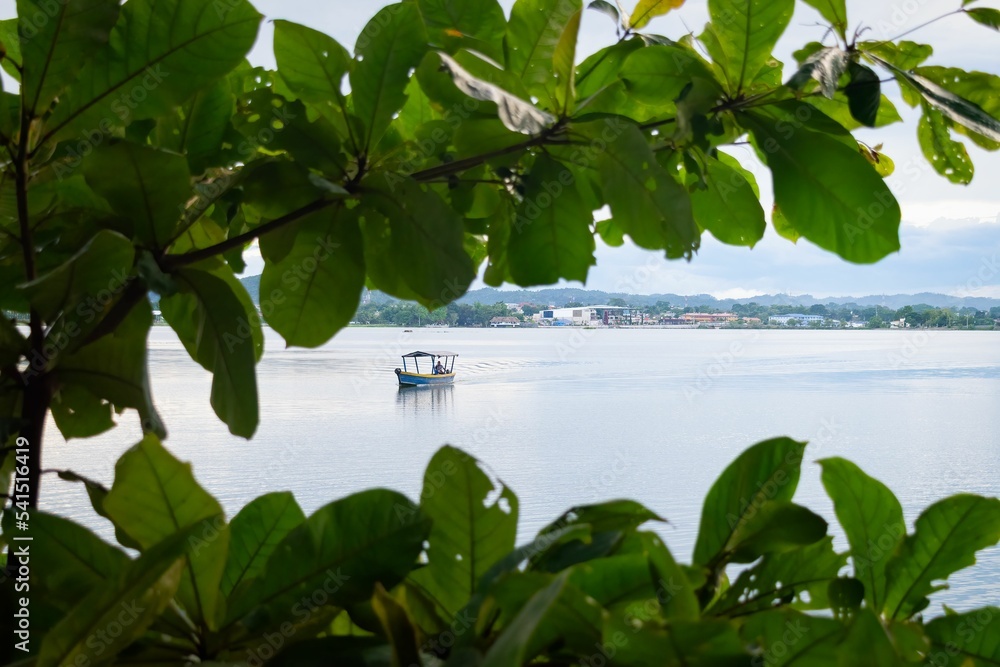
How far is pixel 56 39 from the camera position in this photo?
0.96 feet

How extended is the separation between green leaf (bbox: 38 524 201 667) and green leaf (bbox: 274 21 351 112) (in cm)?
21

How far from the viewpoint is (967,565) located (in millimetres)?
251

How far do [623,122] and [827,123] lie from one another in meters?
0.09

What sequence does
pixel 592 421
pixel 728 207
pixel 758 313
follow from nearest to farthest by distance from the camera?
pixel 728 207
pixel 758 313
pixel 592 421

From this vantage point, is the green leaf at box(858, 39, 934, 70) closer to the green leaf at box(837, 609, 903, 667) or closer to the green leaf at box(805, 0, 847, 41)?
the green leaf at box(805, 0, 847, 41)

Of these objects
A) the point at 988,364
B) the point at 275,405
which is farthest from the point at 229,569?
the point at 988,364

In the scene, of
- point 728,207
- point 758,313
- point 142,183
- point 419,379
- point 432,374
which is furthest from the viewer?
point 432,374

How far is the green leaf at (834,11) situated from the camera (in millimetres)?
293

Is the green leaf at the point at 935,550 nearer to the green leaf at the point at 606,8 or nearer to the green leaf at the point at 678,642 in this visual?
the green leaf at the point at 678,642

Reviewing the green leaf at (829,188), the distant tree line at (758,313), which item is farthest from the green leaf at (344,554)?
the distant tree line at (758,313)

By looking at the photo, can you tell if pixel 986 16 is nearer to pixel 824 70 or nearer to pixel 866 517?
pixel 824 70

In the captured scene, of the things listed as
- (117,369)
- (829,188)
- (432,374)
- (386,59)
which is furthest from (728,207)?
(432,374)

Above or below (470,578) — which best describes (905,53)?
above

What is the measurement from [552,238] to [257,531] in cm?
18
